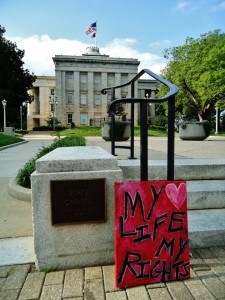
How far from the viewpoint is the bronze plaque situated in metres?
2.51

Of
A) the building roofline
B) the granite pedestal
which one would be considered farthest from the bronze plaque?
the building roofline

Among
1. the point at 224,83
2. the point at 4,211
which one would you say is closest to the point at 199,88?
the point at 224,83

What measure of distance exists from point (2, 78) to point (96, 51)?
35.0m

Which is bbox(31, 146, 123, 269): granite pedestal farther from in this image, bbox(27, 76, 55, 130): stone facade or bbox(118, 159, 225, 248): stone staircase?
bbox(27, 76, 55, 130): stone facade

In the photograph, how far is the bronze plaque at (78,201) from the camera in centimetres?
251

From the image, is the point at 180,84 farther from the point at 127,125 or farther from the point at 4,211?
the point at 4,211

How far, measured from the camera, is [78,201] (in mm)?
2541

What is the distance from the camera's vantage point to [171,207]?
2.39 meters

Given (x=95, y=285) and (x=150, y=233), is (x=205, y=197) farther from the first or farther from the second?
(x=95, y=285)

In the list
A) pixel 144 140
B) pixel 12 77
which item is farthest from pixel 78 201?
pixel 12 77

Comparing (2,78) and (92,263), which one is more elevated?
(2,78)

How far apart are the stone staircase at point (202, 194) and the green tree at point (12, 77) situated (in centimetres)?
4117

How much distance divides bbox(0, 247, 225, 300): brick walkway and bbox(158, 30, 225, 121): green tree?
26600 millimetres

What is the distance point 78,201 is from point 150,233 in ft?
2.58
